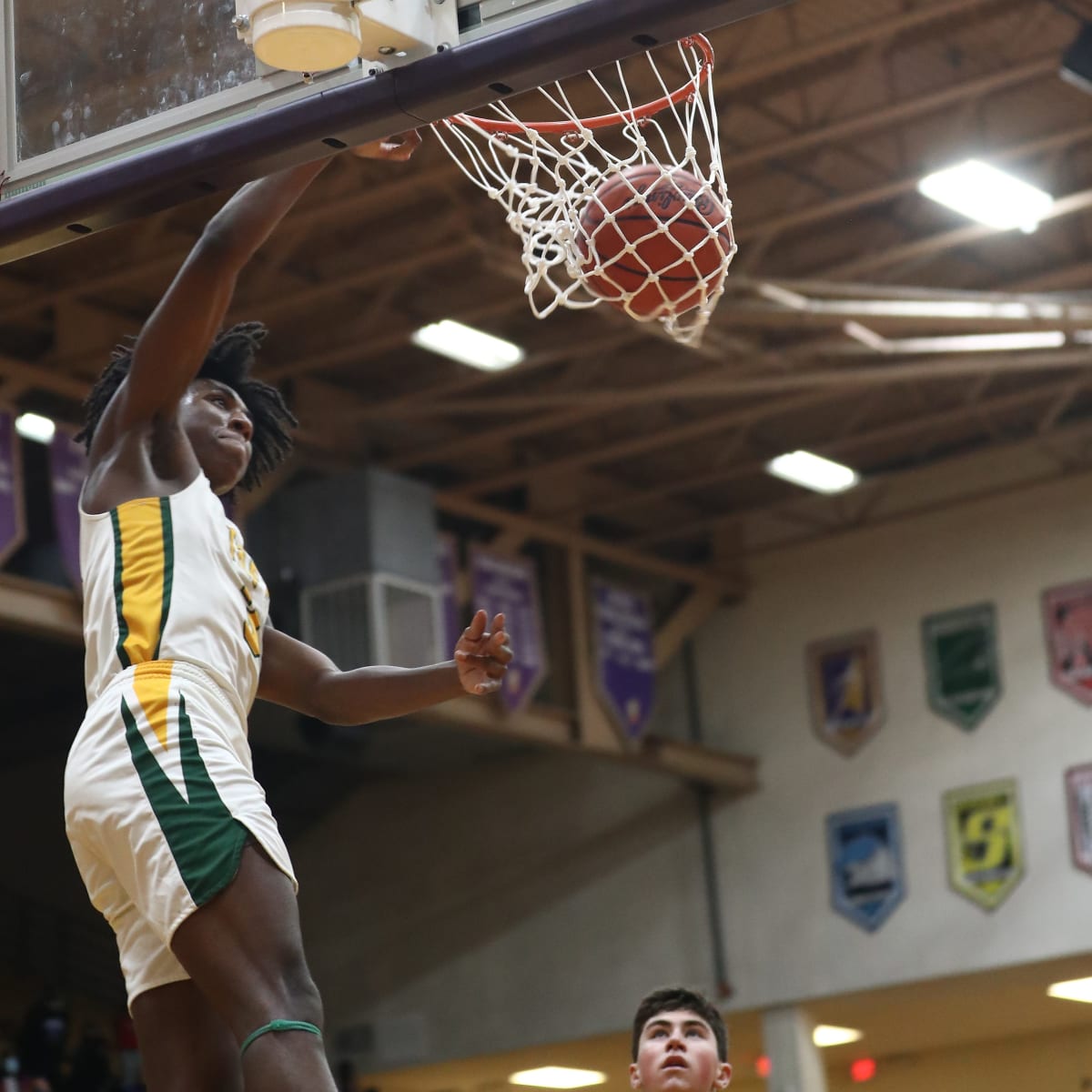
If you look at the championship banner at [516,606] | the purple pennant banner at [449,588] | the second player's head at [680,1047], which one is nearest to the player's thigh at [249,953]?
the second player's head at [680,1047]

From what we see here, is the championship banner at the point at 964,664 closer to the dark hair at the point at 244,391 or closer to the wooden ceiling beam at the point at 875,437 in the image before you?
the wooden ceiling beam at the point at 875,437

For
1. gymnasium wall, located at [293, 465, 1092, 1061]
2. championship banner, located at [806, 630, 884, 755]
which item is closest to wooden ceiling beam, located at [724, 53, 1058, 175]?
gymnasium wall, located at [293, 465, 1092, 1061]

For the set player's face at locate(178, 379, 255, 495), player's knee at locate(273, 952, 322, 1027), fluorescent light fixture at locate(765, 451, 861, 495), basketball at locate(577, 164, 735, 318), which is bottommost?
player's knee at locate(273, 952, 322, 1027)

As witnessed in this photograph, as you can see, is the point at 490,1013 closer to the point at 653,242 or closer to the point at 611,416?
the point at 611,416

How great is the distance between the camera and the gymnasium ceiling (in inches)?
509

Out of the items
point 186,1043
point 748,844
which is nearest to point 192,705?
point 186,1043

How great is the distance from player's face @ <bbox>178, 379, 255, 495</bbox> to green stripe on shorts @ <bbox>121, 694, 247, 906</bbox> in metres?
0.70

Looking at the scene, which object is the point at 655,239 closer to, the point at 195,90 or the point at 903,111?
the point at 195,90

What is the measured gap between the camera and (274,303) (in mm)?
14719

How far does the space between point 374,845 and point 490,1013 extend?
6.96ft

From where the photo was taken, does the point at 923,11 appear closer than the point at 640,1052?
No

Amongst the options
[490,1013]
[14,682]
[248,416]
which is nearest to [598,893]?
[490,1013]

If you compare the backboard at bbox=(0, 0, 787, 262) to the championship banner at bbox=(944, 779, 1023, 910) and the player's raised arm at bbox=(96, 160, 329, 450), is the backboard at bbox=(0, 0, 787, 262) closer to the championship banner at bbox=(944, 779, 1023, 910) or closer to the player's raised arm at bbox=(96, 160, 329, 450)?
the player's raised arm at bbox=(96, 160, 329, 450)

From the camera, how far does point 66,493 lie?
14.3 m
